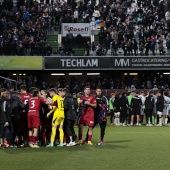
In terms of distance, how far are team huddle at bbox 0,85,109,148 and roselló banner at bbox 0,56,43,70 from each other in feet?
72.5

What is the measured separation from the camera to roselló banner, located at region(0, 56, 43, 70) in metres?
41.6

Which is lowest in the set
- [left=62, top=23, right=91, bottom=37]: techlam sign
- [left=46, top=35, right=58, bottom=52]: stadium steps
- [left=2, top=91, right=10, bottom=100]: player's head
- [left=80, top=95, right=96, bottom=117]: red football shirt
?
[left=80, top=95, right=96, bottom=117]: red football shirt

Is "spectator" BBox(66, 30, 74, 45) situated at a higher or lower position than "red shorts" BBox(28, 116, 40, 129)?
higher

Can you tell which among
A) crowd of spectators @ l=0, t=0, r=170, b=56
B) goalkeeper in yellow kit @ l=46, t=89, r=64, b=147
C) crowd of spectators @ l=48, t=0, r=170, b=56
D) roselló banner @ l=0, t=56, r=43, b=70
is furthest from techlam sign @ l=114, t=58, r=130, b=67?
goalkeeper in yellow kit @ l=46, t=89, r=64, b=147

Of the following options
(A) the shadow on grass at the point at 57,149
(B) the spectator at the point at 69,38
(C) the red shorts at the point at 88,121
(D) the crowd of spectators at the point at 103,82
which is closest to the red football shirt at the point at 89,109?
(C) the red shorts at the point at 88,121

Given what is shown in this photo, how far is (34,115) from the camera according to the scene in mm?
18625

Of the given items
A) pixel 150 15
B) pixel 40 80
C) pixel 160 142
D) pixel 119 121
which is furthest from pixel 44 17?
pixel 160 142

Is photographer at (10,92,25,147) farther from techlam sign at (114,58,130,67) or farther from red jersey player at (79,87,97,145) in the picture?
techlam sign at (114,58,130,67)

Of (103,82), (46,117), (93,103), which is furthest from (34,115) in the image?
(103,82)

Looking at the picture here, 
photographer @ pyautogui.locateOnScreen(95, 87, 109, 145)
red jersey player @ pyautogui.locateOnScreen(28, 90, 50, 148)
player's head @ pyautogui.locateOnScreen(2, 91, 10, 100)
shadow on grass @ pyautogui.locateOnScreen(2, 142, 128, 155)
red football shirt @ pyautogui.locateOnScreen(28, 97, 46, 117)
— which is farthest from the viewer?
photographer @ pyautogui.locateOnScreen(95, 87, 109, 145)

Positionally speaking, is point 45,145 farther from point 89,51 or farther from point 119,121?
point 89,51

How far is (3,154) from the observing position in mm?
16812

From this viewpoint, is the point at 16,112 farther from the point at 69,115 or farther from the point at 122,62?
the point at 122,62

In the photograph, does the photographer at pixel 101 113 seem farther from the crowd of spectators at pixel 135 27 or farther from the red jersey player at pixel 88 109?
the crowd of spectators at pixel 135 27
